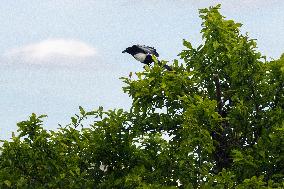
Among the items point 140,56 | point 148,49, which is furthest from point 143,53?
point 148,49

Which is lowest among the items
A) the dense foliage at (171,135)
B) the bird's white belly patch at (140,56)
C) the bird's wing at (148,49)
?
the dense foliage at (171,135)

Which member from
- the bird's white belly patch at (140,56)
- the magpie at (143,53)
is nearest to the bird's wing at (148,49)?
the magpie at (143,53)

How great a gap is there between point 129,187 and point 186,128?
289 cm

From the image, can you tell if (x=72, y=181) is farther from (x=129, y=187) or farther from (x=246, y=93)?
(x=246, y=93)

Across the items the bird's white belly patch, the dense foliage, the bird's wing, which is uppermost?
the bird's wing

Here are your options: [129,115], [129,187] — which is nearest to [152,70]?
[129,115]

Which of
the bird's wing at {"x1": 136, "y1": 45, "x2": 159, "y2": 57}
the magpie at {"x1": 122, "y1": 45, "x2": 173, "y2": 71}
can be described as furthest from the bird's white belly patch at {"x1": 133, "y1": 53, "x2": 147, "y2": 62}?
the bird's wing at {"x1": 136, "y1": 45, "x2": 159, "y2": 57}

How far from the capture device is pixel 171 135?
19484 millimetres

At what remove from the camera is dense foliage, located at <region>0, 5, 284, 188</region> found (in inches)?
698

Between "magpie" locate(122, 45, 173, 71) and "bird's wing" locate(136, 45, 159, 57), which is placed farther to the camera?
"bird's wing" locate(136, 45, 159, 57)

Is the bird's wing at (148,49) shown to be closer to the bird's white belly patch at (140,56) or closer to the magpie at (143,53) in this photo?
the magpie at (143,53)

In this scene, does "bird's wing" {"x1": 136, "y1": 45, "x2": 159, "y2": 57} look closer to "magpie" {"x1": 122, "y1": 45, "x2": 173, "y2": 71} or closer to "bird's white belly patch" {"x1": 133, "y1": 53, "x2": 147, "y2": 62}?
"magpie" {"x1": 122, "y1": 45, "x2": 173, "y2": 71}

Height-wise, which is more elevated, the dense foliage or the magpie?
the magpie

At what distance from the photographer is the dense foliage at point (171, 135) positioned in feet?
58.2
